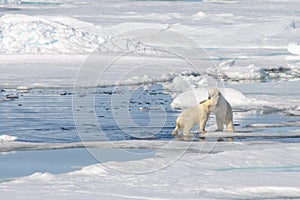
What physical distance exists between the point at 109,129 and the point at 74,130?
36cm

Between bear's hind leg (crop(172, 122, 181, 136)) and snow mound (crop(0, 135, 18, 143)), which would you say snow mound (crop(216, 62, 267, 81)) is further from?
snow mound (crop(0, 135, 18, 143))

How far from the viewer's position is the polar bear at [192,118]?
774 centimetres

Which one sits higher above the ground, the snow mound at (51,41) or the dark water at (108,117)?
the snow mound at (51,41)

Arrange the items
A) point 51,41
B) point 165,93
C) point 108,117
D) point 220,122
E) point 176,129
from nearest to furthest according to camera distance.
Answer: point 176,129 → point 220,122 → point 108,117 → point 165,93 → point 51,41

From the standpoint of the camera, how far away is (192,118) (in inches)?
307

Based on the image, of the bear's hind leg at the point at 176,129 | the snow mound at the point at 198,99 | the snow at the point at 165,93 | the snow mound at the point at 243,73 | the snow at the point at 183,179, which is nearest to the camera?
the snow at the point at 183,179

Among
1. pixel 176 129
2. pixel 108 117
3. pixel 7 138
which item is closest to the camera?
pixel 7 138

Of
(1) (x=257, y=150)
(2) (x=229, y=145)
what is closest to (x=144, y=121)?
(2) (x=229, y=145)

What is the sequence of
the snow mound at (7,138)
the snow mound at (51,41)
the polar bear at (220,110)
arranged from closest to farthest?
1. the snow mound at (7,138)
2. the polar bear at (220,110)
3. the snow mound at (51,41)

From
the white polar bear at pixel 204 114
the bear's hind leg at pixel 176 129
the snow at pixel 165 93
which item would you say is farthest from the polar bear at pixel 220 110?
the bear's hind leg at pixel 176 129

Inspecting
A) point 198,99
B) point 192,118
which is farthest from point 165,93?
point 192,118

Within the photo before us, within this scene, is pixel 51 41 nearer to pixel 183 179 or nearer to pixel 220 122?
pixel 220 122

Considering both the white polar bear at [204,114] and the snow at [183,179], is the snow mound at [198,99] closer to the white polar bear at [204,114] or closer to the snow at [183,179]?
the white polar bear at [204,114]

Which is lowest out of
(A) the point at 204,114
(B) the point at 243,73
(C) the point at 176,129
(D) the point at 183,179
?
(D) the point at 183,179
